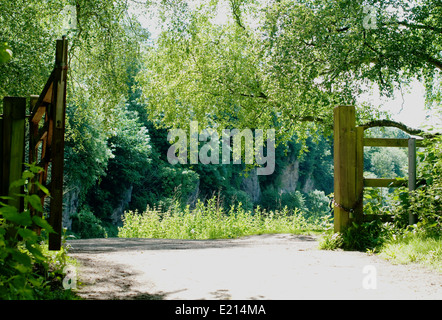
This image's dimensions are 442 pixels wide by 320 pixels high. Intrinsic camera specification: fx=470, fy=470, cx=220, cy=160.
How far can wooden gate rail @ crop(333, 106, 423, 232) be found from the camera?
742cm

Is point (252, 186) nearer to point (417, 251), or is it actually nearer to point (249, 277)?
point (417, 251)

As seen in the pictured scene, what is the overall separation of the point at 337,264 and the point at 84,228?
21.1m

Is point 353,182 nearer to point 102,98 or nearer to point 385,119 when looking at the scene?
point 102,98

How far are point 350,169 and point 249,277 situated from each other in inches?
135

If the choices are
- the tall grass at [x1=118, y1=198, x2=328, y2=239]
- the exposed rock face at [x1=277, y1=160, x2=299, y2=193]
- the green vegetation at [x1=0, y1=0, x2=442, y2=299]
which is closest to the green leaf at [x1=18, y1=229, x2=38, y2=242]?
the green vegetation at [x1=0, y1=0, x2=442, y2=299]

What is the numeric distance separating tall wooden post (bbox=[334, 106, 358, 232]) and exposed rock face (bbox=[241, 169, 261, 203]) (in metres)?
43.8

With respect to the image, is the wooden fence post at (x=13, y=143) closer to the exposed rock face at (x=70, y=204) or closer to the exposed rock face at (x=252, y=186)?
the exposed rock face at (x=70, y=204)

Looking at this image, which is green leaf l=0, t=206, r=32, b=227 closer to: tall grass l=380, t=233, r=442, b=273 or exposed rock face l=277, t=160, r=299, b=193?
tall grass l=380, t=233, r=442, b=273

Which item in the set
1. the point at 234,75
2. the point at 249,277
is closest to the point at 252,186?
the point at 234,75

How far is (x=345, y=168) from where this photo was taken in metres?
7.47

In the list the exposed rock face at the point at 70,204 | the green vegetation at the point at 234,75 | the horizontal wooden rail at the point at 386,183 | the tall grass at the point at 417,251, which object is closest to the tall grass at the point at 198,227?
the green vegetation at the point at 234,75

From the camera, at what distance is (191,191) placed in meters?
38.1

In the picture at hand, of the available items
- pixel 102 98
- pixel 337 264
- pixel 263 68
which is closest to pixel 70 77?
pixel 102 98
